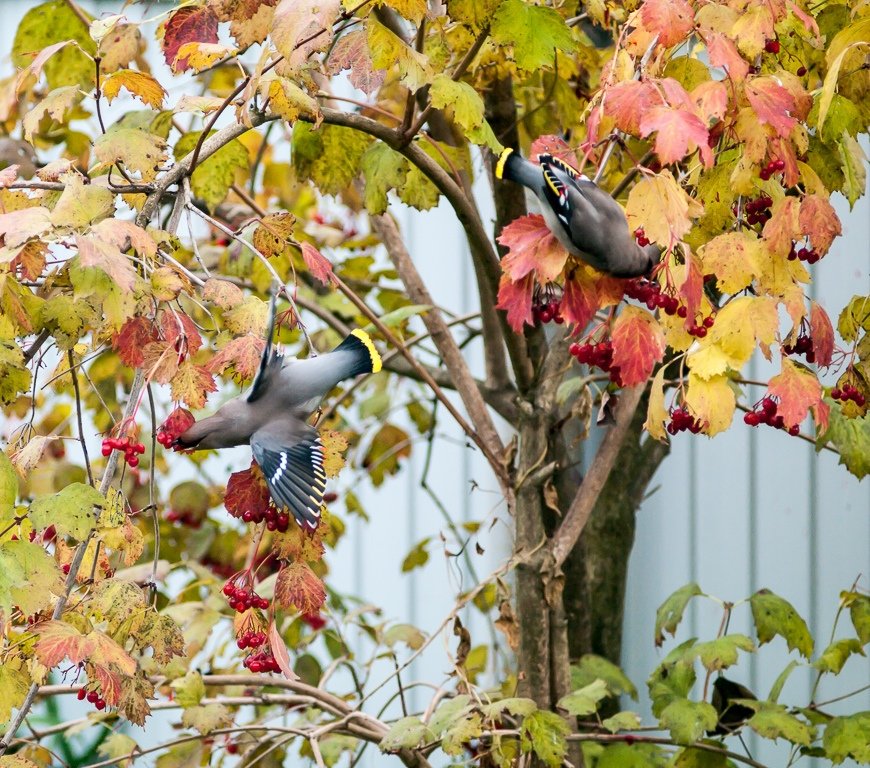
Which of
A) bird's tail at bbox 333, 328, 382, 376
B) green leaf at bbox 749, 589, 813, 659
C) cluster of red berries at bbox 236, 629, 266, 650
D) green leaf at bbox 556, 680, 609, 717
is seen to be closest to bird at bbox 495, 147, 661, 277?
bird's tail at bbox 333, 328, 382, 376

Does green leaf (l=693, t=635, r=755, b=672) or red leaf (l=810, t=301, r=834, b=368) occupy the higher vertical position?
red leaf (l=810, t=301, r=834, b=368)

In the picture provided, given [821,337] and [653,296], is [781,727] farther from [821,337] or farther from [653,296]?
[653,296]

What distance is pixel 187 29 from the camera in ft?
5.92

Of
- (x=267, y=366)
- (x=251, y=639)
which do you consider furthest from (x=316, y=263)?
(x=251, y=639)

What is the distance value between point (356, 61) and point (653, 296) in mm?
605

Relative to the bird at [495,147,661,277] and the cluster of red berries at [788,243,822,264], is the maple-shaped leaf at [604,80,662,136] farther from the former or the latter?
the cluster of red berries at [788,243,822,264]

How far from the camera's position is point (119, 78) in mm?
1585

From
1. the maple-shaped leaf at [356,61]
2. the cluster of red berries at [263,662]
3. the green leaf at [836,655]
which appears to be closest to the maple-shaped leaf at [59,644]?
the cluster of red berries at [263,662]

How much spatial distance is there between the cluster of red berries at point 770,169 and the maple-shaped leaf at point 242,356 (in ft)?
2.27

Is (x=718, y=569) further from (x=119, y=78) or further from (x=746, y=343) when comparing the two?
(x=119, y=78)

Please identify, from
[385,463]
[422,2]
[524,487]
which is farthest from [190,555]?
[422,2]

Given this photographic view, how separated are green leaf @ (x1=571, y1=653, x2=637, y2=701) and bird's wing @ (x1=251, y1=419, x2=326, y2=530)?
1172 millimetres

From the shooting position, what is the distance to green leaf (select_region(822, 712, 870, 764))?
1984 millimetres

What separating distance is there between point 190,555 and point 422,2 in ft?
6.09
